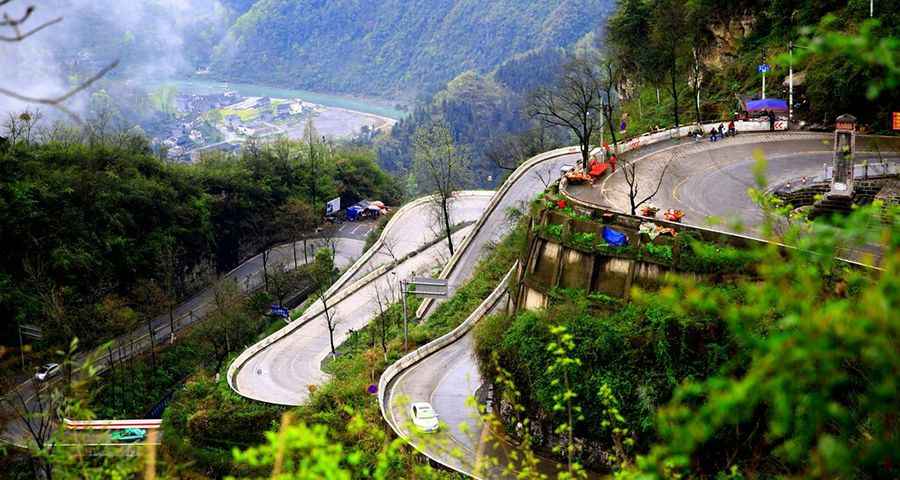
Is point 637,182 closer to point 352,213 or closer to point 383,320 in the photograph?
point 383,320

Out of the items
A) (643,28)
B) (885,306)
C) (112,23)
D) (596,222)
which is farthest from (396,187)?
(112,23)

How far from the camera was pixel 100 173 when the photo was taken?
5206cm

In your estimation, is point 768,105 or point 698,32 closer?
point 768,105

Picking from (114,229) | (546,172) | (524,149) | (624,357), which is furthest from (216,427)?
(524,149)

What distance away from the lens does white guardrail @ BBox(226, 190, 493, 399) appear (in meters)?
39.2

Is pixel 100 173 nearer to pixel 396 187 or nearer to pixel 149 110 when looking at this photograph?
pixel 396 187

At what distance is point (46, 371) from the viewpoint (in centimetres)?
4006

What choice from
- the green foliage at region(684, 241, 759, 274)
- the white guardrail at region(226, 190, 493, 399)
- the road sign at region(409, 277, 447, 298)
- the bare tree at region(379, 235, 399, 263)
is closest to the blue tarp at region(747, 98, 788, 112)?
the road sign at region(409, 277, 447, 298)

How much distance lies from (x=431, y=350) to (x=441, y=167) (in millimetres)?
30692

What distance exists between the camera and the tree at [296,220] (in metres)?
63.2

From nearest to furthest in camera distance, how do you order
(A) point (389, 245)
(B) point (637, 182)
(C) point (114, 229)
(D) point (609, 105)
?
(B) point (637, 182), (D) point (609, 105), (C) point (114, 229), (A) point (389, 245)

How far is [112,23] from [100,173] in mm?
125672

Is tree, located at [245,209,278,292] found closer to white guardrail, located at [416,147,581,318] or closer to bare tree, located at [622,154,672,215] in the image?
white guardrail, located at [416,147,581,318]

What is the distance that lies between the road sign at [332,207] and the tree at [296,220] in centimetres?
515
